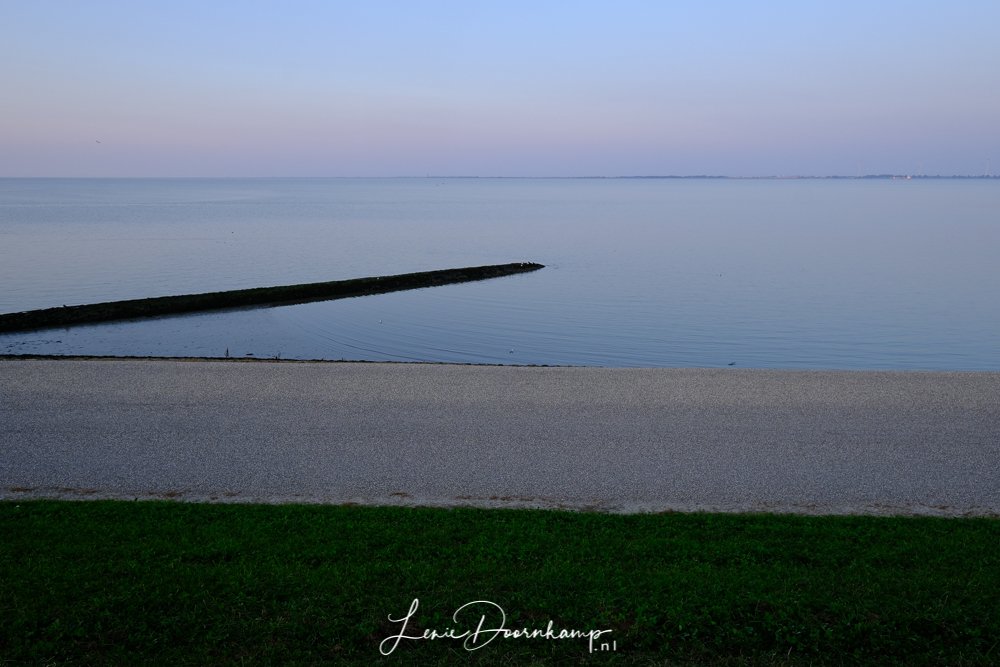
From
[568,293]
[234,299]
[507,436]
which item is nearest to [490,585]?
[507,436]

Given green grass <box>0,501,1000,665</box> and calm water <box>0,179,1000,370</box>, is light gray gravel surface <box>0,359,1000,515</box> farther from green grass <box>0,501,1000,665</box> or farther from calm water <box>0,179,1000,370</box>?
calm water <box>0,179,1000,370</box>

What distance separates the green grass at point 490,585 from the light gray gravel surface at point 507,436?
3.19ft

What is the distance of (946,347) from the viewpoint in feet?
75.1

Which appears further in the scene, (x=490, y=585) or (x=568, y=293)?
(x=568, y=293)

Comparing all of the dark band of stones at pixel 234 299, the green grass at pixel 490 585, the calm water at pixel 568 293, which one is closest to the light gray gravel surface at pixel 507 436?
the green grass at pixel 490 585

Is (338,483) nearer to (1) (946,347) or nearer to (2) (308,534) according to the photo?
(2) (308,534)

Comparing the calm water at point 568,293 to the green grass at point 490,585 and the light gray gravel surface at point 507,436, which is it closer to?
the light gray gravel surface at point 507,436

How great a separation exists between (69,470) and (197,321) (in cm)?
1632

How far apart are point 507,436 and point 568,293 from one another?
22136 millimetres

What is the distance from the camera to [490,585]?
5.91m

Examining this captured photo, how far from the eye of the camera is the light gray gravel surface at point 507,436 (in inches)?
336

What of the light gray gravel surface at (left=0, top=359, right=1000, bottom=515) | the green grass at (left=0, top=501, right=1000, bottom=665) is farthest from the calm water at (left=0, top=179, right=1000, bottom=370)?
the green grass at (left=0, top=501, right=1000, bottom=665)

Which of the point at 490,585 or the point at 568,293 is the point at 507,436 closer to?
the point at 490,585

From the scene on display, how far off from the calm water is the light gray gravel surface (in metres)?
6.60
